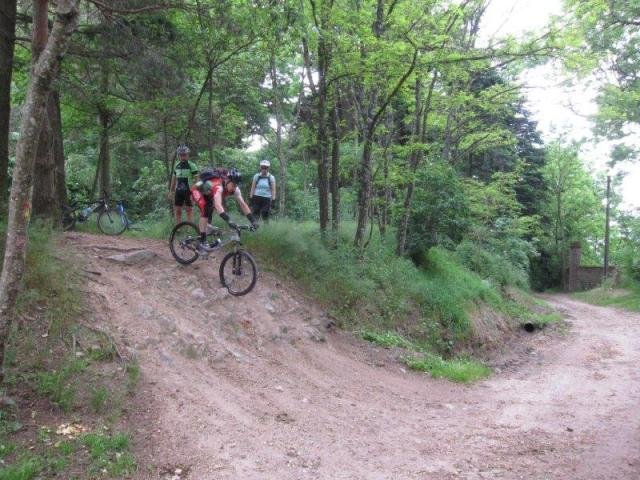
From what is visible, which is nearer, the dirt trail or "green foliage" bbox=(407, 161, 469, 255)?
the dirt trail

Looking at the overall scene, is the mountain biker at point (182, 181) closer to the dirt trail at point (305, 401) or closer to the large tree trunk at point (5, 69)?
the dirt trail at point (305, 401)

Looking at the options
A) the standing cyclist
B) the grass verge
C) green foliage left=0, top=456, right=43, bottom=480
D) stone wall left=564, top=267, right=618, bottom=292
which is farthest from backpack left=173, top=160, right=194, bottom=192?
stone wall left=564, top=267, right=618, bottom=292

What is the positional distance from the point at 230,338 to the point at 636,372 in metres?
7.98

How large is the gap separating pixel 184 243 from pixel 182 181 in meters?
1.62

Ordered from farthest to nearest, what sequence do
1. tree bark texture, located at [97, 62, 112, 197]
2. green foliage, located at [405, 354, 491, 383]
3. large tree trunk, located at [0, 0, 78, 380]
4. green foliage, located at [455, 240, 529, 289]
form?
1. green foliage, located at [455, 240, 529, 289]
2. tree bark texture, located at [97, 62, 112, 197]
3. green foliage, located at [405, 354, 491, 383]
4. large tree trunk, located at [0, 0, 78, 380]

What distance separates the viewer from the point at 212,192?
8320 mm

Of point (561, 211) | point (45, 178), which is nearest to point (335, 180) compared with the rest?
point (45, 178)

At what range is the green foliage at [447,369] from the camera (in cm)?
927

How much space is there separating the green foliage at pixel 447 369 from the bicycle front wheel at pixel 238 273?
342cm

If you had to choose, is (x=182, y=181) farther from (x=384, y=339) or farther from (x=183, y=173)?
(x=384, y=339)

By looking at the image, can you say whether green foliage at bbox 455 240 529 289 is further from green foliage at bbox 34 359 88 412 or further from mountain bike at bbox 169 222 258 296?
green foliage at bbox 34 359 88 412

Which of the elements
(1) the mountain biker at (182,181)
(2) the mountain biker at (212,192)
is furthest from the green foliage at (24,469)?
(1) the mountain biker at (182,181)

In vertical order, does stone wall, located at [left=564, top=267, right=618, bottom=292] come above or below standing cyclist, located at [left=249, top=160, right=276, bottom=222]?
below

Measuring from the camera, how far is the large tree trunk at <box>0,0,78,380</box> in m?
4.43
